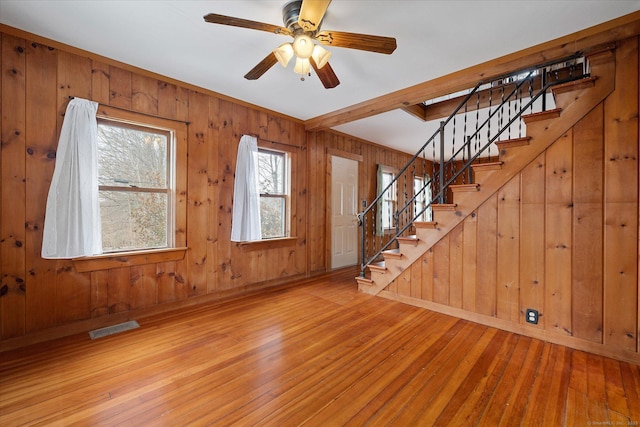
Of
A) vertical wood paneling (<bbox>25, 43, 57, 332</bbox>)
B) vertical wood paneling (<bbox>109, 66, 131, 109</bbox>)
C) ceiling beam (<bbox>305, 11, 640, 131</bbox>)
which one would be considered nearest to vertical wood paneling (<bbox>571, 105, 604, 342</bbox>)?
ceiling beam (<bbox>305, 11, 640, 131</bbox>)

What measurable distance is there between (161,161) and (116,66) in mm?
949

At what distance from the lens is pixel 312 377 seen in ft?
6.00

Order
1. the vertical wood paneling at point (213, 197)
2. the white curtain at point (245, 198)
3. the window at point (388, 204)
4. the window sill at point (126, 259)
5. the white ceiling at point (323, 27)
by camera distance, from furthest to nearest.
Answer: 1. the window at point (388, 204)
2. the white curtain at point (245, 198)
3. the vertical wood paneling at point (213, 197)
4. the window sill at point (126, 259)
5. the white ceiling at point (323, 27)

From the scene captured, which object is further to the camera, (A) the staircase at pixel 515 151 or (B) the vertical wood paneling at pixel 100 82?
(B) the vertical wood paneling at pixel 100 82

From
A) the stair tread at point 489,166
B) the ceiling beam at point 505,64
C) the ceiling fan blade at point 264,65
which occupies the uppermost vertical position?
the ceiling beam at point 505,64

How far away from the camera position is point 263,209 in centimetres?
401

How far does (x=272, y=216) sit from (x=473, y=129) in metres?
3.77

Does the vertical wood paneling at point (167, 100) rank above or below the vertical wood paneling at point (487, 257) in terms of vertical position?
above

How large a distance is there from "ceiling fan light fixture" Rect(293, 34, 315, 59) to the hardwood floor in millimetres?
2191

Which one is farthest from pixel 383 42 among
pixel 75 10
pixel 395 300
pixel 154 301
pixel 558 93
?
pixel 154 301

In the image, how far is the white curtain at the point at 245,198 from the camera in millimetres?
3443

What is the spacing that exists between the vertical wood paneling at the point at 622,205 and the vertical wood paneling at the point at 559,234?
0.21 m

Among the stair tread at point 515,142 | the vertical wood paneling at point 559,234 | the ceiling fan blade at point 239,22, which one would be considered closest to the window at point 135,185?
the ceiling fan blade at point 239,22

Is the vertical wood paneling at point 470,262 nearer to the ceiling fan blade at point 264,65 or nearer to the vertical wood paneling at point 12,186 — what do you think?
the ceiling fan blade at point 264,65
